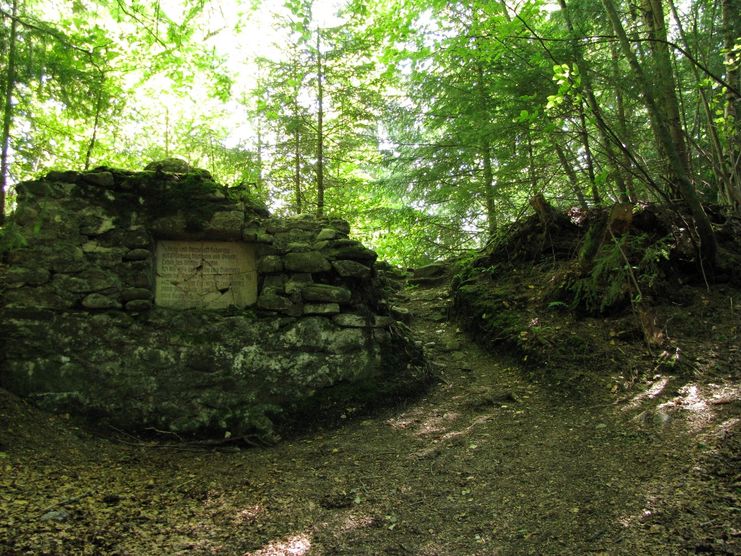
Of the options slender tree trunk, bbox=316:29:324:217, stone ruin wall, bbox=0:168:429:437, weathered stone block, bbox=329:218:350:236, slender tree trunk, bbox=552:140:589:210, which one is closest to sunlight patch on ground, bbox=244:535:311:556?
stone ruin wall, bbox=0:168:429:437

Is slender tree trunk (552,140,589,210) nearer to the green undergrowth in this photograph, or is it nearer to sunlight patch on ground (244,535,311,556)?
the green undergrowth

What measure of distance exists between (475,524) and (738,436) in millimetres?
1929

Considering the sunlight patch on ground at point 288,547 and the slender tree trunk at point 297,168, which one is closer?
the sunlight patch on ground at point 288,547

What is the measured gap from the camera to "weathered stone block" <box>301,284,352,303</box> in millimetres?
4898

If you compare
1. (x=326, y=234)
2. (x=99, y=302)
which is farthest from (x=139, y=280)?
(x=326, y=234)

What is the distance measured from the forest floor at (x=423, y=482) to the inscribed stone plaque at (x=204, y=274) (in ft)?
5.02

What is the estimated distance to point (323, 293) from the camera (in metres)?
4.92

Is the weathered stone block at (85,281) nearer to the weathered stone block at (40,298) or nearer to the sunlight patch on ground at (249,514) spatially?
the weathered stone block at (40,298)

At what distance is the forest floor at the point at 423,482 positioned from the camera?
2.44m

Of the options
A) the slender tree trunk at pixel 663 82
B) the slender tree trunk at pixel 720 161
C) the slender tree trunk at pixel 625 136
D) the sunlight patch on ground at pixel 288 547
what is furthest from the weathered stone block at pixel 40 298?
the slender tree trunk at pixel 720 161

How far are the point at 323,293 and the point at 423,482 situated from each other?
2.30 metres

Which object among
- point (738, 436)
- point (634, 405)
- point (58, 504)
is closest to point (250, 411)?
point (58, 504)

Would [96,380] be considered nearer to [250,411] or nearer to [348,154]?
[250,411]

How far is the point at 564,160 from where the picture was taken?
6.62m
